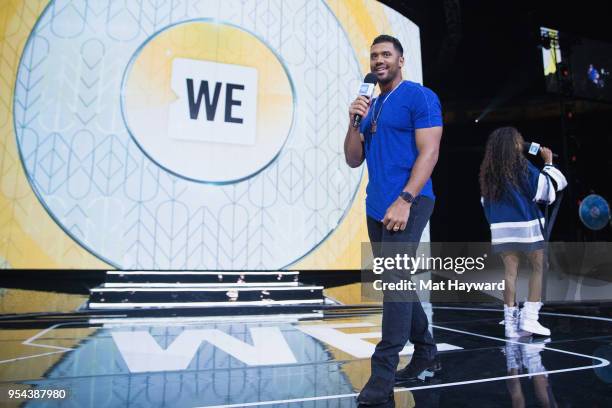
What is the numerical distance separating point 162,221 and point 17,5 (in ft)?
7.61

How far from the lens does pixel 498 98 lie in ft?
25.5

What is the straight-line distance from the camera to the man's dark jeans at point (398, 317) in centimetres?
115

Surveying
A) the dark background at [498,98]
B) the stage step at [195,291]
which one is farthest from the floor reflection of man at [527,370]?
the dark background at [498,98]

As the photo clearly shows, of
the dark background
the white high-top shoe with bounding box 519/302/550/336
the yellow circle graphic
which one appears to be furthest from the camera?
the dark background

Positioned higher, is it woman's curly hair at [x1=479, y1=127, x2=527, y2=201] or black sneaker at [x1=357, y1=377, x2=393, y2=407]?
woman's curly hair at [x1=479, y1=127, x2=527, y2=201]

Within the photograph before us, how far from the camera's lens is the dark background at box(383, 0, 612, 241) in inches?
231

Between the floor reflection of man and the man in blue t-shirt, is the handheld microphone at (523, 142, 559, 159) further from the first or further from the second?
the man in blue t-shirt

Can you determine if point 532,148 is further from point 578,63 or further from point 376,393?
point 578,63

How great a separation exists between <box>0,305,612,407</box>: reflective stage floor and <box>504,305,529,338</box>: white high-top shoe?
0.30ft

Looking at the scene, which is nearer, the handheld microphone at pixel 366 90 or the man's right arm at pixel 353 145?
the handheld microphone at pixel 366 90

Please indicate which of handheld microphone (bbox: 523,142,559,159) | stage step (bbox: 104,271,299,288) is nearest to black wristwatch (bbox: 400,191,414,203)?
handheld microphone (bbox: 523,142,559,159)

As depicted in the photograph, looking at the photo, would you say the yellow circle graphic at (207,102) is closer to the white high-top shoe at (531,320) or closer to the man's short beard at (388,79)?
the white high-top shoe at (531,320)

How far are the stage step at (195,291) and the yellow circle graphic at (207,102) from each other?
100 centimetres

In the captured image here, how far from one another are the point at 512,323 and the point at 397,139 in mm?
1455
